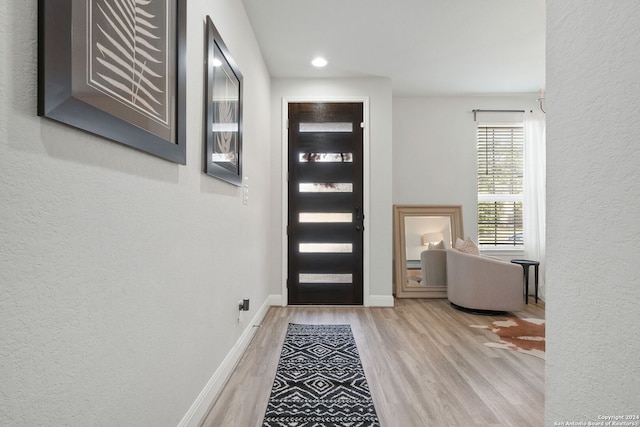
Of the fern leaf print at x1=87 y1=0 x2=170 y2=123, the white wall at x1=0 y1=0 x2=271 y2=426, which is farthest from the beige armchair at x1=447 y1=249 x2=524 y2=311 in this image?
the fern leaf print at x1=87 y1=0 x2=170 y2=123

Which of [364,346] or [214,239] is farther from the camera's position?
[364,346]

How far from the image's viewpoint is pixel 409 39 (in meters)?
3.11

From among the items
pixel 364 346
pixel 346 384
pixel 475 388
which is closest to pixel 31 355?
pixel 346 384

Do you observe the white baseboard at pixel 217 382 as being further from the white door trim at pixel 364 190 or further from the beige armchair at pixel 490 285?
the beige armchair at pixel 490 285

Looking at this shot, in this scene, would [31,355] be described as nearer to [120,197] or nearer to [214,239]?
[120,197]

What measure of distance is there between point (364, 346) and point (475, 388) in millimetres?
868

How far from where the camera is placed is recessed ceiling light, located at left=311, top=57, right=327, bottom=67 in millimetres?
3490

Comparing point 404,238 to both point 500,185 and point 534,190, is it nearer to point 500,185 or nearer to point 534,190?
point 500,185

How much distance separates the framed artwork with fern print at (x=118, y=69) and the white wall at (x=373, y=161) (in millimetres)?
2566

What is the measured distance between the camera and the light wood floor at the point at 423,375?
1.73 m

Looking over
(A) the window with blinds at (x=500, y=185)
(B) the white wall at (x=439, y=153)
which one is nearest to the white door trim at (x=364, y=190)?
(B) the white wall at (x=439, y=153)

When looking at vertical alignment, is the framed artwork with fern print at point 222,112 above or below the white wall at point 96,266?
above

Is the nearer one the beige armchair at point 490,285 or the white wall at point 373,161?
the beige armchair at point 490,285

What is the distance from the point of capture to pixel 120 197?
1000 mm
